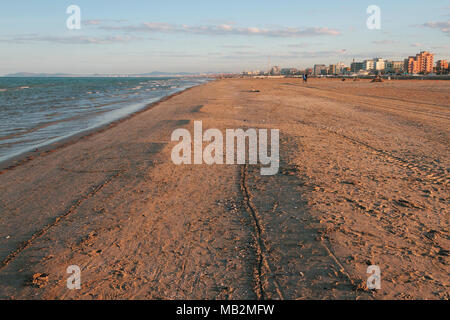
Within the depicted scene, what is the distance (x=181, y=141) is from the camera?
9070 mm

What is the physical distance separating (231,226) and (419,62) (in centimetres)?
19165

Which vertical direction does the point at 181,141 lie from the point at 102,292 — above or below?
above

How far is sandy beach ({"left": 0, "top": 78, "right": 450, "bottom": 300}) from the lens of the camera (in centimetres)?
298

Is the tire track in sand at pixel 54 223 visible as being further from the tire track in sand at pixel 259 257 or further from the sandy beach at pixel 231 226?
the tire track in sand at pixel 259 257

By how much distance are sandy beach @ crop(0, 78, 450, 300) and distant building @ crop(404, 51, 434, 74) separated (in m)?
178

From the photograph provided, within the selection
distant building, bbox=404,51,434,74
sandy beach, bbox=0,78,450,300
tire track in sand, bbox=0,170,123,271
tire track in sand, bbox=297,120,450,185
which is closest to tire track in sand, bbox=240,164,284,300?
sandy beach, bbox=0,78,450,300

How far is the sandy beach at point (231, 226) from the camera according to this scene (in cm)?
298

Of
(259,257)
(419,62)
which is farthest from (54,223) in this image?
(419,62)

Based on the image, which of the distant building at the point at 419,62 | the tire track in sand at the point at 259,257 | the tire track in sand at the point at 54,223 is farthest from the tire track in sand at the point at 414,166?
the distant building at the point at 419,62

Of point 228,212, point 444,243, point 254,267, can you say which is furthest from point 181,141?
point 444,243

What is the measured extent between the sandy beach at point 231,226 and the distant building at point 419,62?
17804cm
